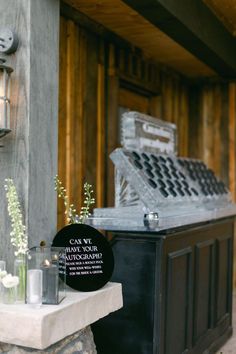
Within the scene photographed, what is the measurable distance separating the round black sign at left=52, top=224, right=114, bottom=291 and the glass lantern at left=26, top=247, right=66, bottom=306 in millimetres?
198

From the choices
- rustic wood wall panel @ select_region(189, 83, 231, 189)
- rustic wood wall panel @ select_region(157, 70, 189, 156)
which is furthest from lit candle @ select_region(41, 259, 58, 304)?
rustic wood wall panel @ select_region(189, 83, 231, 189)

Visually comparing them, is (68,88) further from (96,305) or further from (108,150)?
(96,305)

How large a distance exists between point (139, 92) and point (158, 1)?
2076mm

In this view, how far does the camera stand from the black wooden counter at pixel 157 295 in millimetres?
3049

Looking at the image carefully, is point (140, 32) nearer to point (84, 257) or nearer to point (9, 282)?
point (84, 257)

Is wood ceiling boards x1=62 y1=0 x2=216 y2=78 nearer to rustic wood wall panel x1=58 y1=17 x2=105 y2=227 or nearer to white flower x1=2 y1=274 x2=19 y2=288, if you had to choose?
rustic wood wall panel x1=58 y1=17 x2=105 y2=227

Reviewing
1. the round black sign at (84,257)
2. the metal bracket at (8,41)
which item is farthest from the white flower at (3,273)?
the metal bracket at (8,41)

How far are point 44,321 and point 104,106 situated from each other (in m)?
2.72

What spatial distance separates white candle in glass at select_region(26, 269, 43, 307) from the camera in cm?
Answer: 227

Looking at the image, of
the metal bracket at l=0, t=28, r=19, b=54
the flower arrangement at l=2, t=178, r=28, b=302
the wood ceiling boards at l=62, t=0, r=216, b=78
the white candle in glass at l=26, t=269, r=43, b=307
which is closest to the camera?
the white candle in glass at l=26, t=269, r=43, b=307

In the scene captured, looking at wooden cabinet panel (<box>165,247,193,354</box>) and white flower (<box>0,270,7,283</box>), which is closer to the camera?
white flower (<box>0,270,7,283</box>)

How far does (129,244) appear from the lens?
3156mm

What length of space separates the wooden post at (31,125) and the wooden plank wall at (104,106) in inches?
50.7

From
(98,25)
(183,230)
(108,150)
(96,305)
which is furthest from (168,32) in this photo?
(96,305)
